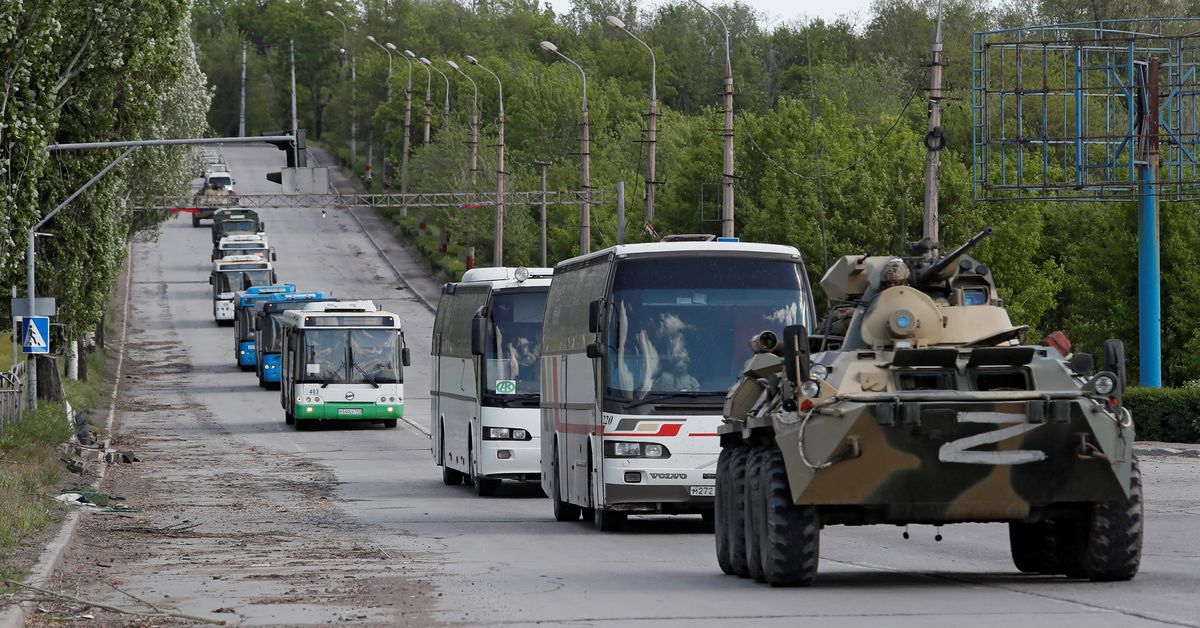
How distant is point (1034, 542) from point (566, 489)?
7.71 meters

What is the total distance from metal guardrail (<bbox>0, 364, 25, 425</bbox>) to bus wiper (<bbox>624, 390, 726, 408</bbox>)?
1712 cm

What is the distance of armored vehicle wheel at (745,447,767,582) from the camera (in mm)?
13867

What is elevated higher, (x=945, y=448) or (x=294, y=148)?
(x=294, y=148)

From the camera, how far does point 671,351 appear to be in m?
19.5

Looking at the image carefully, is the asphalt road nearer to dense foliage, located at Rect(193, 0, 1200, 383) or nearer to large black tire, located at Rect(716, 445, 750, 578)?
large black tire, located at Rect(716, 445, 750, 578)

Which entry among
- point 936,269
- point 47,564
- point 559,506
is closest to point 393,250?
point 559,506

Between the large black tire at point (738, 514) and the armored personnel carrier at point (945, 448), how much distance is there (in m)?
0.43

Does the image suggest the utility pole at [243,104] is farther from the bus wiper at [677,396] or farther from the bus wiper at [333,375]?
the bus wiper at [677,396]

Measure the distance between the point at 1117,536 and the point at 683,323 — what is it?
6.81m

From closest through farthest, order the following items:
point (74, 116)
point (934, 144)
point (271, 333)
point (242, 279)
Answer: point (934, 144) → point (74, 116) → point (271, 333) → point (242, 279)

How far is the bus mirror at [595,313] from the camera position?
19547mm

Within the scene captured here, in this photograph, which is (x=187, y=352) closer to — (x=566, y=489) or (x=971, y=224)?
(x=971, y=224)

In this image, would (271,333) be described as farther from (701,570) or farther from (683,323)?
(701,570)

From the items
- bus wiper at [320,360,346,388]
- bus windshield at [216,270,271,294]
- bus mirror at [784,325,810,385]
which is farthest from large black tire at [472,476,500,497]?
bus windshield at [216,270,271,294]
